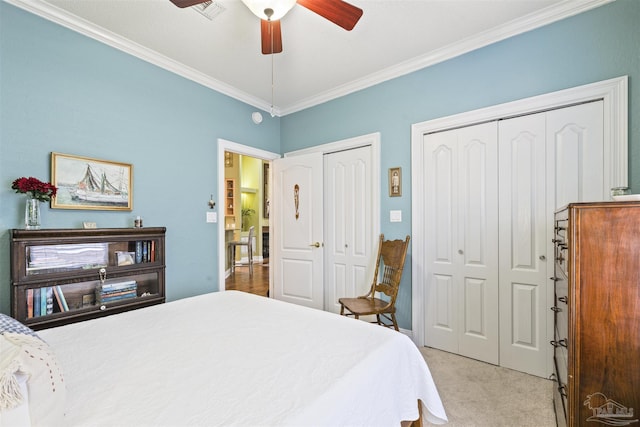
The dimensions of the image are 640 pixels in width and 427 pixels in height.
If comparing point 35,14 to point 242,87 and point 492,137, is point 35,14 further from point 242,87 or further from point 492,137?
point 492,137

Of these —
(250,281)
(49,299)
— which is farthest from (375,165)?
(250,281)

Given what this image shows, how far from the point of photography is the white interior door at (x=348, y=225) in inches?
124

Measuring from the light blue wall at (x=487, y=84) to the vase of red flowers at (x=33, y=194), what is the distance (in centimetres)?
260

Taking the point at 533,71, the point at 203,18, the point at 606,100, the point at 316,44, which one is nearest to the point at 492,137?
the point at 533,71

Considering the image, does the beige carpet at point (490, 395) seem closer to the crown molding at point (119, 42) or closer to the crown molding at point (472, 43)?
the crown molding at point (472, 43)

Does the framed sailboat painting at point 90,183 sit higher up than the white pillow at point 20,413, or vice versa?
the framed sailboat painting at point 90,183

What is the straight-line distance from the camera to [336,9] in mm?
1607

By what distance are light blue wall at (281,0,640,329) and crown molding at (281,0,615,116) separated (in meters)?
0.04

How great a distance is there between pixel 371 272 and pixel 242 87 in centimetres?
260

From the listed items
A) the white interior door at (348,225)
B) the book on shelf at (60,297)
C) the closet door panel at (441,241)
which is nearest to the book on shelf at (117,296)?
the book on shelf at (60,297)

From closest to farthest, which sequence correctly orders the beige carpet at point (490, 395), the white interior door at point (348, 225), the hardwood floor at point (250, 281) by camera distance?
the beige carpet at point (490, 395) < the white interior door at point (348, 225) < the hardwood floor at point (250, 281)

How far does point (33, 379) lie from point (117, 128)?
2.29 m

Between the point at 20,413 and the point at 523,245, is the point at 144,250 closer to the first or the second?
the point at 20,413

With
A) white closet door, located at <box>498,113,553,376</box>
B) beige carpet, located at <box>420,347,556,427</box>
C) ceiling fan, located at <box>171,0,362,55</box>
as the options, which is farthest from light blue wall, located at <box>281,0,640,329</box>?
ceiling fan, located at <box>171,0,362,55</box>
